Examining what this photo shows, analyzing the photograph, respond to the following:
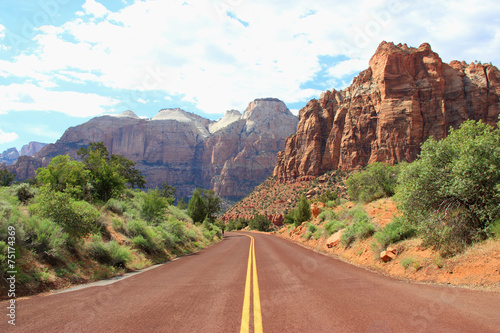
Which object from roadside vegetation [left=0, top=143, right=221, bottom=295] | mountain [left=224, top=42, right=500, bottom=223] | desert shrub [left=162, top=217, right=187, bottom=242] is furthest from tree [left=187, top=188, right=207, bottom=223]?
mountain [left=224, top=42, right=500, bottom=223]

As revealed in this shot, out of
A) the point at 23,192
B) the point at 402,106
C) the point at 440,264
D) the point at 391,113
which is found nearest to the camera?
the point at 440,264

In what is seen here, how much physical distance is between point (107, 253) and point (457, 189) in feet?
A: 38.0

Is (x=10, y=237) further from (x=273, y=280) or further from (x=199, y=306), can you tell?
(x=273, y=280)

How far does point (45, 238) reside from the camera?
26.1 feet

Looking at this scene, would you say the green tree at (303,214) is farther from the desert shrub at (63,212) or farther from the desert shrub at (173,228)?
the desert shrub at (63,212)

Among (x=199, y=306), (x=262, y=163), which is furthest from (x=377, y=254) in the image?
(x=262, y=163)

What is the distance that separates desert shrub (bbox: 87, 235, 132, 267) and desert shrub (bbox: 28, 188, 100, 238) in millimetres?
613

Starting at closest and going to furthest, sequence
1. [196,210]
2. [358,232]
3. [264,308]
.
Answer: [264,308]
[358,232]
[196,210]

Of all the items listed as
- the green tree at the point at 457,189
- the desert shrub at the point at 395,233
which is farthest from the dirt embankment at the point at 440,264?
the green tree at the point at 457,189

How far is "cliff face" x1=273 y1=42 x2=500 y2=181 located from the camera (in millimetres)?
84688

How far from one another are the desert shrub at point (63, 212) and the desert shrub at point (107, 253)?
61 cm

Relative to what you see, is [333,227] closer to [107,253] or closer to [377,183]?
[377,183]

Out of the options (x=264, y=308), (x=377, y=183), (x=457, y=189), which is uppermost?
(x=377, y=183)

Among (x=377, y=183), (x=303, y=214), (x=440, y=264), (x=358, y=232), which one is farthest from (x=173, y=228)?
(x=303, y=214)
